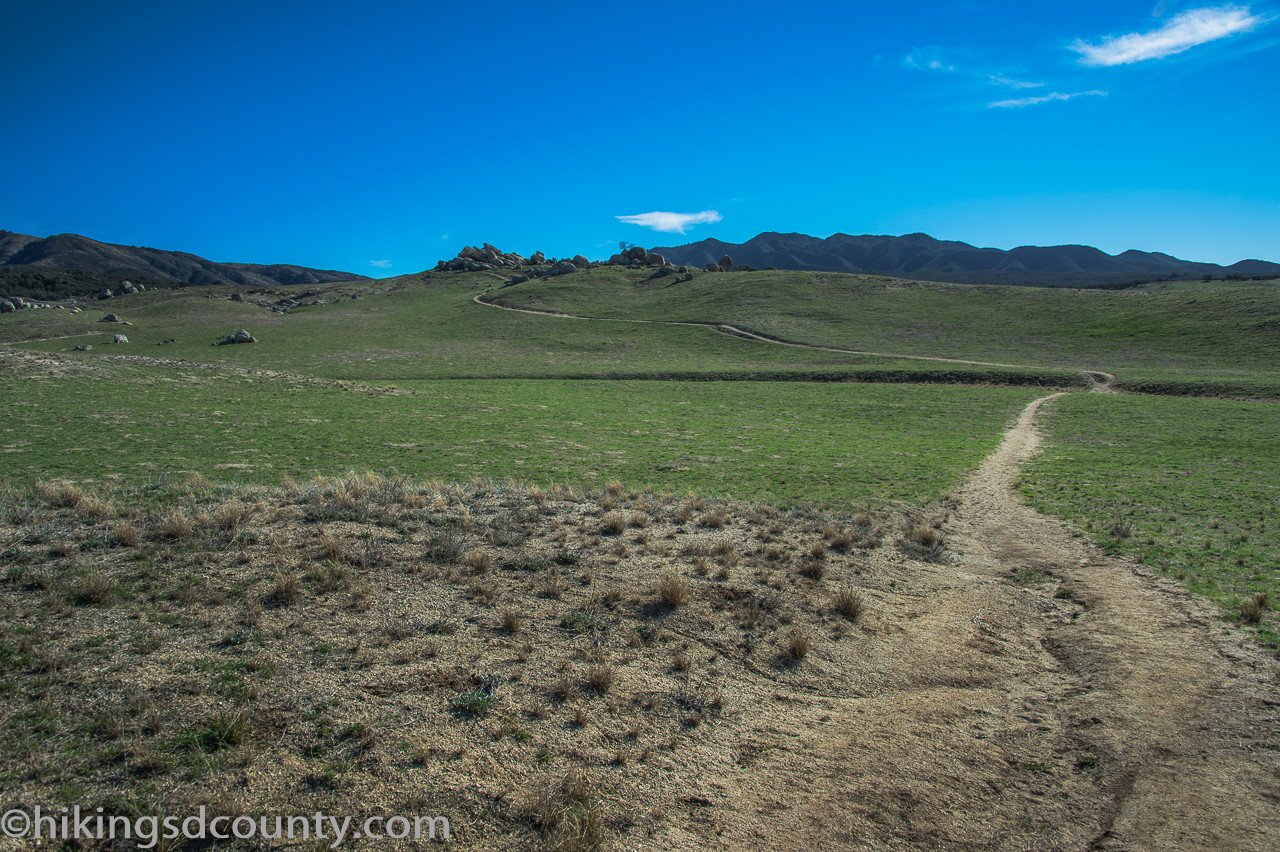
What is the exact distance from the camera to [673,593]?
935cm

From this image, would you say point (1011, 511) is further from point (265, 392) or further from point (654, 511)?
point (265, 392)

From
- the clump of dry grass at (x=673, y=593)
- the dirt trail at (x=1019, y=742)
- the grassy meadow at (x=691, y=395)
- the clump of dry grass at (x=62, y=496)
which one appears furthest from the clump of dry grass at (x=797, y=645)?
the clump of dry grass at (x=62, y=496)

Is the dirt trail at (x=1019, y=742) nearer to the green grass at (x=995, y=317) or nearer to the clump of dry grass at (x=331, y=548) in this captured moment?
the clump of dry grass at (x=331, y=548)

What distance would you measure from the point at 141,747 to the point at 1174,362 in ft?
215

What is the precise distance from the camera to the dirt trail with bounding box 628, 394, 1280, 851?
18.2 ft

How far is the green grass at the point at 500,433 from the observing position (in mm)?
18156

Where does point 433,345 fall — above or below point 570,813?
above

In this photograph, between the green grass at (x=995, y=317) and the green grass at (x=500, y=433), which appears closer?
the green grass at (x=500, y=433)

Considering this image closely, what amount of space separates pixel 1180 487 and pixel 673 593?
56.9 feet

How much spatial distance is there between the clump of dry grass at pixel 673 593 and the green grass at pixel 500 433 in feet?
25.5

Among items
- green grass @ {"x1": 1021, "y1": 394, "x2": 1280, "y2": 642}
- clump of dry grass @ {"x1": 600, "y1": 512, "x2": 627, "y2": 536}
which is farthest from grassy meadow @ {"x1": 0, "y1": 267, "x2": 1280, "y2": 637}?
clump of dry grass @ {"x1": 600, "y1": 512, "x2": 627, "y2": 536}

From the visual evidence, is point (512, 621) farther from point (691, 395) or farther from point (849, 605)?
point (691, 395)

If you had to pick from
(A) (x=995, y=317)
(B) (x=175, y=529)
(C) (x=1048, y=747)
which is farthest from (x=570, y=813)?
(A) (x=995, y=317)

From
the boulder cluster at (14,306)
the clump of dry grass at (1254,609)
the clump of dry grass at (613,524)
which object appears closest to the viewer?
the clump of dry grass at (1254,609)
